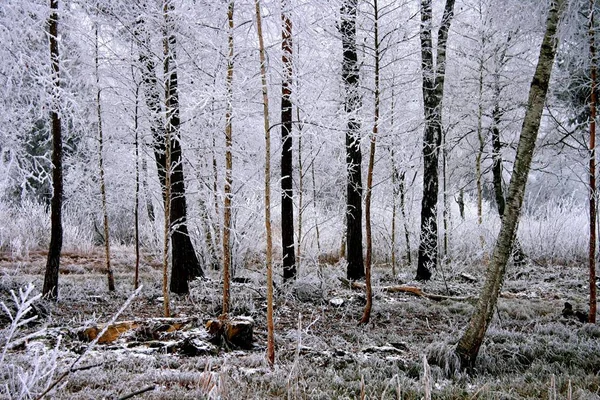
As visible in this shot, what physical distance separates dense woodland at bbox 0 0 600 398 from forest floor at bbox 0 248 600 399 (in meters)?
0.07

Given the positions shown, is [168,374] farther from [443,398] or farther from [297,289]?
[297,289]

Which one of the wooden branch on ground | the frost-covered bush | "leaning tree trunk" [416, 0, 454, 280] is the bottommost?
the wooden branch on ground

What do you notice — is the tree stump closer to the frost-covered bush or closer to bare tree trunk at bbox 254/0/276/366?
bare tree trunk at bbox 254/0/276/366

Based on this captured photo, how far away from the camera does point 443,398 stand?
322cm

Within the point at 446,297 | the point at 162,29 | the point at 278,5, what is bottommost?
the point at 446,297

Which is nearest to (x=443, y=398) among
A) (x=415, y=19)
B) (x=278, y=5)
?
(x=278, y=5)

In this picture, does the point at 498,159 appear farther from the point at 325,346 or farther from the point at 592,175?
the point at 325,346

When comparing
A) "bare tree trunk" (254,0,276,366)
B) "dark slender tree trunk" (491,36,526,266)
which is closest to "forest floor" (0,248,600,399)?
"bare tree trunk" (254,0,276,366)

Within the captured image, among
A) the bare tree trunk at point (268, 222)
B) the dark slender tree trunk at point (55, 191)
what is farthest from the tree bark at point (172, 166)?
the bare tree trunk at point (268, 222)

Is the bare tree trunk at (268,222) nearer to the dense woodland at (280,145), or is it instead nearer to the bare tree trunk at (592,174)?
the dense woodland at (280,145)

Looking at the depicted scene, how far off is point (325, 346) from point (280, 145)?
3.67m

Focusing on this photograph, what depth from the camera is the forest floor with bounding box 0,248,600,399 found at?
10.1 ft

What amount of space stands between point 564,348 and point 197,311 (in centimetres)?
485

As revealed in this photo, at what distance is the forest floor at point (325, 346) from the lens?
3.09 metres
